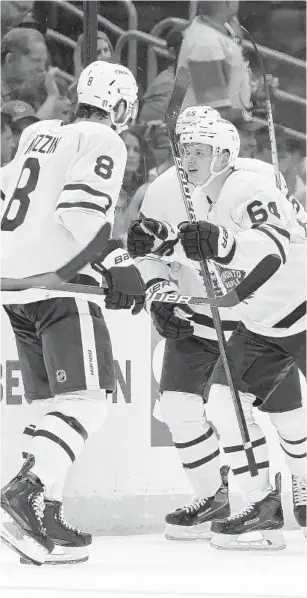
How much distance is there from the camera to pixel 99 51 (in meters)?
3.75

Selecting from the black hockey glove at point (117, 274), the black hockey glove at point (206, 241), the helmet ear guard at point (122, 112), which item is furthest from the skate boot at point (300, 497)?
the helmet ear guard at point (122, 112)

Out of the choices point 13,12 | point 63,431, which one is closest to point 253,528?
point 63,431

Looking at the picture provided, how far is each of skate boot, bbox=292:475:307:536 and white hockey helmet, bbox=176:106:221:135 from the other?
1050 millimetres

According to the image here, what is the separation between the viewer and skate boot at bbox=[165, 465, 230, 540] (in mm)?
3488

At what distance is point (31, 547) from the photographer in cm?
278

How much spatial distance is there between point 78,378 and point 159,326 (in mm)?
611

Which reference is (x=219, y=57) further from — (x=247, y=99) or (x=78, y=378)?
(x=78, y=378)

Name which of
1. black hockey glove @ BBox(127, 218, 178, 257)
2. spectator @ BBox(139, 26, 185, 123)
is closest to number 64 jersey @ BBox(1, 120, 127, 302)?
black hockey glove @ BBox(127, 218, 178, 257)

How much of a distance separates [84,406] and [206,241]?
1.72 ft

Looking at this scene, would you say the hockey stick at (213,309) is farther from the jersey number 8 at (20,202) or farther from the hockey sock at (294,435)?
the jersey number 8 at (20,202)

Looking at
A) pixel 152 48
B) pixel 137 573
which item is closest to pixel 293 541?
pixel 137 573

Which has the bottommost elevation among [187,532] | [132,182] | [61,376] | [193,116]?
[187,532]

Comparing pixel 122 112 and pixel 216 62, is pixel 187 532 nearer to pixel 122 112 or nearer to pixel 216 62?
pixel 122 112

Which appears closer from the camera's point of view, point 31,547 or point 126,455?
point 31,547
